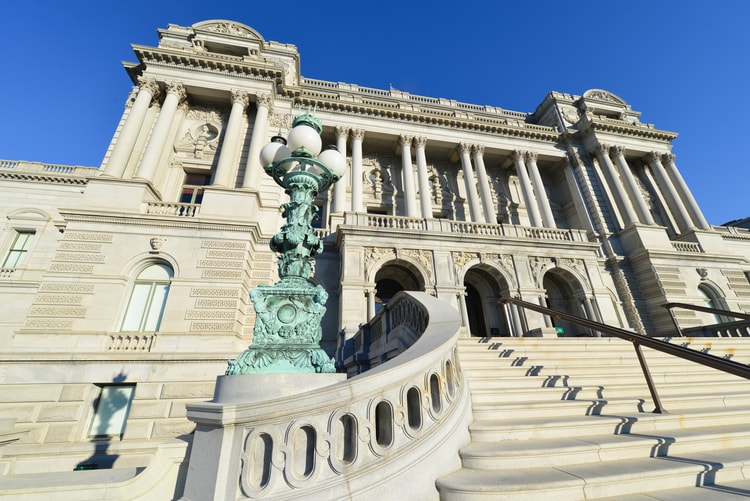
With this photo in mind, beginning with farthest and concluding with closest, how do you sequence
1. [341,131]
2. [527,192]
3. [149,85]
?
[527,192] < [341,131] < [149,85]

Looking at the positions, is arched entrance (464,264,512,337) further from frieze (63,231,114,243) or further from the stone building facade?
frieze (63,231,114,243)

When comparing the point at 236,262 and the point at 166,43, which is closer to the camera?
the point at 236,262

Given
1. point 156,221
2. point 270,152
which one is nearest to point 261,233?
point 156,221

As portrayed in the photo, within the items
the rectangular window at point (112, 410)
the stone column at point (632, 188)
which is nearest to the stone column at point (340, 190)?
the rectangular window at point (112, 410)

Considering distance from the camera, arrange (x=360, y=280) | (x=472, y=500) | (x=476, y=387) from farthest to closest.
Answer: (x=360, y=280), (x=476, y=387), (x=472, y=500)

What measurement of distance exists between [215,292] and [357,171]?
34.4 feet

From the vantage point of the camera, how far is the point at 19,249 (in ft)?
53.6

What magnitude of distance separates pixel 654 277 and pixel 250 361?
21.3 metres

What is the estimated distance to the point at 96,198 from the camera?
11.5 meters

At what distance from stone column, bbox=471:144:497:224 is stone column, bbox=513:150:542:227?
7.45 feet

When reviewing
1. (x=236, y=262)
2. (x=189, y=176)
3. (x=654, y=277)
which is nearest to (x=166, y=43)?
(x=189, y=176)

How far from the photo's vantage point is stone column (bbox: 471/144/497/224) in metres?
18.2

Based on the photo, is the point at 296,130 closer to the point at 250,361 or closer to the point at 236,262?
the point at 250,361

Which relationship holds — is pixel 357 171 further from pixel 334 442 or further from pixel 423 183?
pixel 334 442
